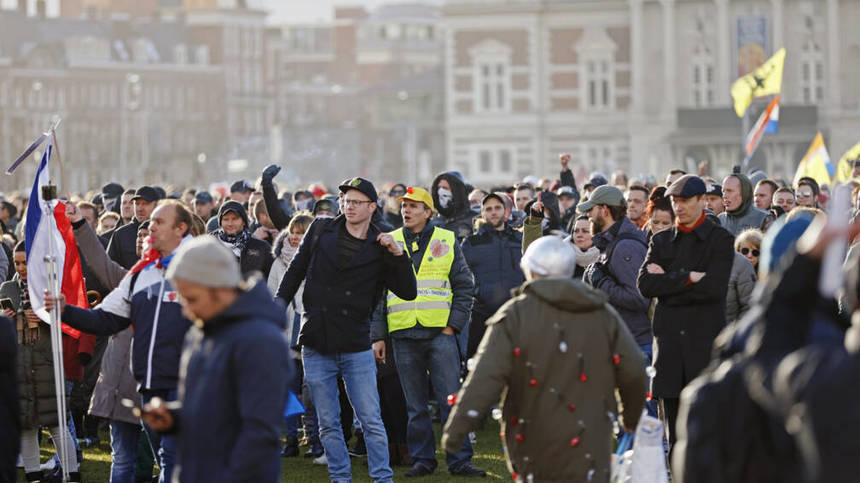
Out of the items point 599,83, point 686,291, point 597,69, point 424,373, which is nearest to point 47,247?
point 424,373

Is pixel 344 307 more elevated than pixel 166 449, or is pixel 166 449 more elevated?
pixel 344 307

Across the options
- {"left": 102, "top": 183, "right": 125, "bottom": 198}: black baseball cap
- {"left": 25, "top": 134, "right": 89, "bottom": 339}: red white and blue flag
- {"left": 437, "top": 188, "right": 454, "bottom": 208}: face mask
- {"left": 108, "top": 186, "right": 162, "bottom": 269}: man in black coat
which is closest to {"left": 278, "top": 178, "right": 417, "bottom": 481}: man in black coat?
{"left": 25, "top": 134, "right": 89, "bottom": 339}: red white and blue flag

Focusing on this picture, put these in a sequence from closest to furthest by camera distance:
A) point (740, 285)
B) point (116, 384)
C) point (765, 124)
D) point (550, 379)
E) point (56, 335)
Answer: point (550, 379) < point (116, 384) < point (56, 335) < point (740, 285) < point (765, 124)

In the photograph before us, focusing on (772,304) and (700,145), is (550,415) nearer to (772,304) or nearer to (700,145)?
(772,304)

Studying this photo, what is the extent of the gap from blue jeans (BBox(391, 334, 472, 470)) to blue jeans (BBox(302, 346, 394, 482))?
3.67 feet

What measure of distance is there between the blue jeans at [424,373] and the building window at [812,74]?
5476 centimetres

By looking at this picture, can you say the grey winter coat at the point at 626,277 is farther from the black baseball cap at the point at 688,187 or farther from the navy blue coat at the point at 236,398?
the navy blue coat at the point at 236,398

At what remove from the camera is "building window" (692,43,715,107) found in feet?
211

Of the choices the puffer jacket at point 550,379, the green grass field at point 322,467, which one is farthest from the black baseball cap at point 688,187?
the green grass field at point 322,467

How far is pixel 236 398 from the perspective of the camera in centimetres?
588

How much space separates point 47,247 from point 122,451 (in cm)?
150

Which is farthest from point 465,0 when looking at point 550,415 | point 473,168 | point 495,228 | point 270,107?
point 550,415

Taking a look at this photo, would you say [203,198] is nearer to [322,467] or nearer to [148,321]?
[322,467]

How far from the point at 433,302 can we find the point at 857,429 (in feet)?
21.6
